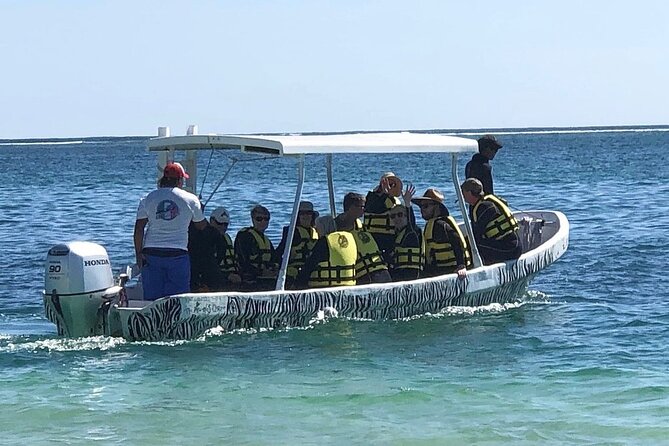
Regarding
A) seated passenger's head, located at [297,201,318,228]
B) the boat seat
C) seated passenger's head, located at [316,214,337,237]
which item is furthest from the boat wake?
the boat seat

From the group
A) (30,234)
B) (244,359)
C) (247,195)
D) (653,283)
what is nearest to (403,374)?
(244,359)

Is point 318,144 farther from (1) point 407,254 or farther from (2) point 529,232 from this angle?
(2) point 529,232

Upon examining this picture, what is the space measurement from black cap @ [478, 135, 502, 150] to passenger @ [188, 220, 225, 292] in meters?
3.17

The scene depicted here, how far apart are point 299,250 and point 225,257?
70cm

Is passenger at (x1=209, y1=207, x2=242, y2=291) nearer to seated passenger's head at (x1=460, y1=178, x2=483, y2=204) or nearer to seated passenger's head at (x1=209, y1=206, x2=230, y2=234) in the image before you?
seated passenger's head at (x1=209, y1=206, x2=230, y2=234)

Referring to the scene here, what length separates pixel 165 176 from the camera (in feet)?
31.4

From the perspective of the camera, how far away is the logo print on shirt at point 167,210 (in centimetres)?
944

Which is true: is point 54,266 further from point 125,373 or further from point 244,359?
point 244,359

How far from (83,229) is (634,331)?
14398 millimetres

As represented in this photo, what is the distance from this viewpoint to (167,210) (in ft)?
31.0

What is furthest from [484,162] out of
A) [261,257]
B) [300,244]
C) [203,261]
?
[203,261]

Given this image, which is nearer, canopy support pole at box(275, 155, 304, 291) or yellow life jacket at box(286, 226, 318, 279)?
canopy support pole at box(275, 155, 304, 291)

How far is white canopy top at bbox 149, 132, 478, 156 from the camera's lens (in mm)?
10047

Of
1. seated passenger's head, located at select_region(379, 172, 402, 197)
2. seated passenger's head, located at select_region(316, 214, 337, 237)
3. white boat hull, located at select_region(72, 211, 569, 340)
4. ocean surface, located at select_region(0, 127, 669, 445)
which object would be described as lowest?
ocean surface, located at select_region(0, 127, 669, 445)
